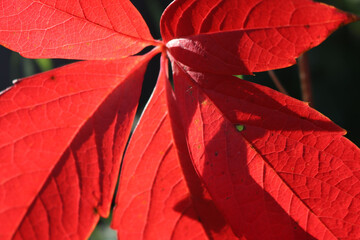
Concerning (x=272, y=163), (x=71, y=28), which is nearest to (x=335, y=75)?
(x=272, y=163)

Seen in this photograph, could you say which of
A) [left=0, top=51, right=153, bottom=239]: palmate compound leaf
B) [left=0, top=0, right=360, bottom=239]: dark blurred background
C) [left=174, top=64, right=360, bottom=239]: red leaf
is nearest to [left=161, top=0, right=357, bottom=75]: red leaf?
[left=174, top=64, right=360, bottom=239]: red leaf

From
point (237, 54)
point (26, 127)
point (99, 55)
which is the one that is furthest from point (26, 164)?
point (237, 54)

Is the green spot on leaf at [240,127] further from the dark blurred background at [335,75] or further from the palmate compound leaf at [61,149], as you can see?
A: the dark blurred background at [335,75]

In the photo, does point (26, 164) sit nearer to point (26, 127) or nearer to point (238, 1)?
point (26, 127)

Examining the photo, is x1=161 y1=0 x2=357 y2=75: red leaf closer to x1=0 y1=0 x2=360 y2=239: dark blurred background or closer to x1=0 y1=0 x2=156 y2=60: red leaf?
x1=0 y1=0 x2=156 y2=60: red leaf

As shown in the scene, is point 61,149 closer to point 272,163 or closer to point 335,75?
point 272,163

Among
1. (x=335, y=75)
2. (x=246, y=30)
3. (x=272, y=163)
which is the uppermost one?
(x=335, y=75)

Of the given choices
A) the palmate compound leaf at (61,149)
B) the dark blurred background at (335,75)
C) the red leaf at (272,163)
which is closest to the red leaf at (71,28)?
the palmate compound leaf at (61,149)
